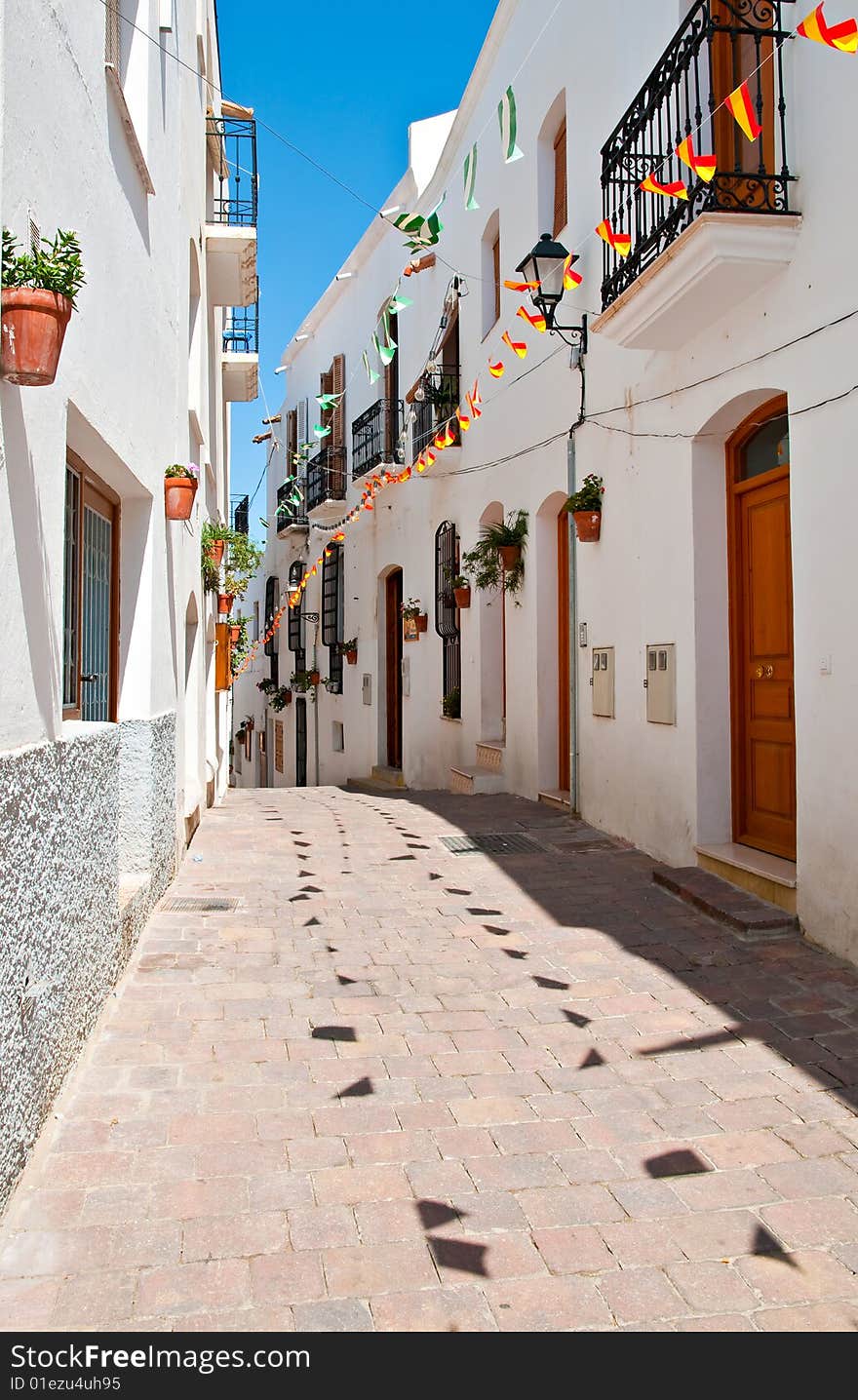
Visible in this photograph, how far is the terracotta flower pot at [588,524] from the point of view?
27.2 ft

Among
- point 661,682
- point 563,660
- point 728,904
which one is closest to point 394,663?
point 563,660

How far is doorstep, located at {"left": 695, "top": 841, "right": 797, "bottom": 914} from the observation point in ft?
18.3

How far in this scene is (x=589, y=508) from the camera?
327 inches

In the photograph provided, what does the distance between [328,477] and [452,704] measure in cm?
734

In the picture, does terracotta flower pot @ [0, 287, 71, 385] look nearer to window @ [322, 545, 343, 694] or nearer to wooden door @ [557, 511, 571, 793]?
wooden door @ [557, 511, 571, 793]

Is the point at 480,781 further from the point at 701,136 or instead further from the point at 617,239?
the point at 701,136

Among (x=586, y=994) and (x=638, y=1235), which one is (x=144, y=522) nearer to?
(x=586, y=994)

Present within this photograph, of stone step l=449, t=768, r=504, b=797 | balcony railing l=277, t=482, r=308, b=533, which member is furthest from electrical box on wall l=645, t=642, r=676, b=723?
balcony railing l=277, t=482, r=308, b=533

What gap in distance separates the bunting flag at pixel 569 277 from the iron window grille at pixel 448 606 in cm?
450

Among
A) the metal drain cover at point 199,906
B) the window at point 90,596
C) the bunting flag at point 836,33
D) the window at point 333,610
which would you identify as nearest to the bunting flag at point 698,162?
the bunting flag at point 836,33

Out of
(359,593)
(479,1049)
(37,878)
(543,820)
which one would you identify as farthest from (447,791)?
(37,878)

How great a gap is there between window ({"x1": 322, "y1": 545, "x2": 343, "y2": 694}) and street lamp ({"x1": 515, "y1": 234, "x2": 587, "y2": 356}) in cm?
1028

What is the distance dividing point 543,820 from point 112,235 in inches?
234

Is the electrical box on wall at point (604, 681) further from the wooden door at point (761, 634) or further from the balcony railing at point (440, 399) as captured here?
the balcony railing at point (440, 399)
